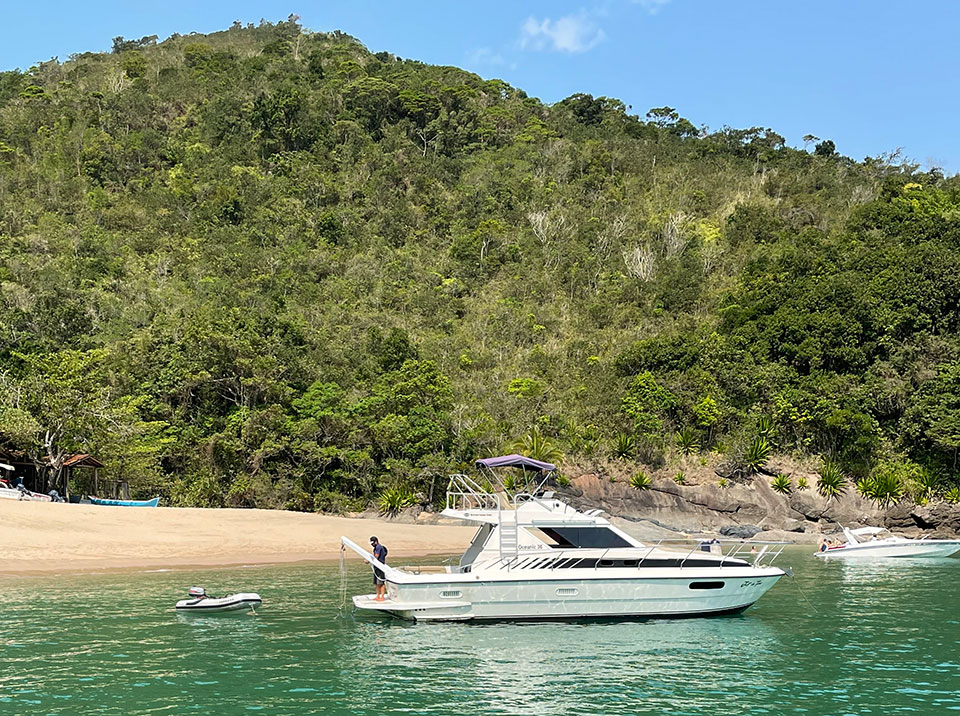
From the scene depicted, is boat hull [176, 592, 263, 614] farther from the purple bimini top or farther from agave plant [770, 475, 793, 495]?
agave plant [770, 475, 793, 495]

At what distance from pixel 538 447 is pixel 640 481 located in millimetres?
6197

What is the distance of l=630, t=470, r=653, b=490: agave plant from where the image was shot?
4947 cm

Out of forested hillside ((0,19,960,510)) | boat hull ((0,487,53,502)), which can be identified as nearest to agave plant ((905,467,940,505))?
forested hillside ((0,19,960,510))

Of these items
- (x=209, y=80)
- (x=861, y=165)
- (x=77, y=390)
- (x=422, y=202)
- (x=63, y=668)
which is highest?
(x=209, y=80)

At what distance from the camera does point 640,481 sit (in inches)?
1948

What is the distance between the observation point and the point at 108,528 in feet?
114

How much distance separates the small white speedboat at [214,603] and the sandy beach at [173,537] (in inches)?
385

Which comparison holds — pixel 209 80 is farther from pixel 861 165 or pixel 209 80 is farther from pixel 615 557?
pixel 615 557

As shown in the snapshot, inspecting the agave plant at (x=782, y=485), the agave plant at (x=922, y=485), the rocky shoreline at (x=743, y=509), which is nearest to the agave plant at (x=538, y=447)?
the rocky shoreline at (x=743, y=509)

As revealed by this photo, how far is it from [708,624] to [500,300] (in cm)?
5329

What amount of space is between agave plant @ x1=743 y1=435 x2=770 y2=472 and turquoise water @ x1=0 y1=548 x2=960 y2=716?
78.0 ft

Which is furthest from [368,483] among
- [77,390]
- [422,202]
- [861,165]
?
[861,165]

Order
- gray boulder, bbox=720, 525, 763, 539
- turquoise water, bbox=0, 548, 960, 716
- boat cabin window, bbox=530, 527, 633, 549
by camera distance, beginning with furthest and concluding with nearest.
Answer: gray boulder, bbox=720, 525, 763, 539 → boat cabin window, bbox=530, 527, 633, 549 → turquoise water, bbox=0, 548, 960, 716

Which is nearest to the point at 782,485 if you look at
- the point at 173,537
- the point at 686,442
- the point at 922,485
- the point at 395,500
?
the point at 686,442
